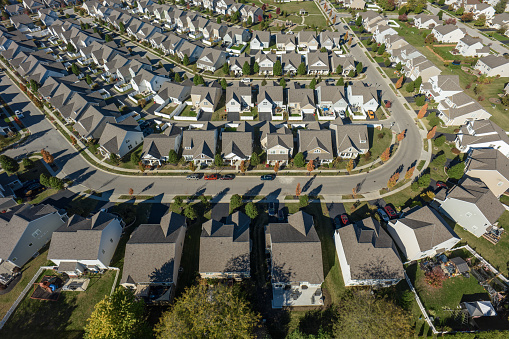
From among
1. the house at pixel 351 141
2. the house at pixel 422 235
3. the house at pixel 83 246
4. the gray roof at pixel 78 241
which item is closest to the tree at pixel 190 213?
the house at pixel 83 246

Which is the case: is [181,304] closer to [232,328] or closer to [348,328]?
[232,328]

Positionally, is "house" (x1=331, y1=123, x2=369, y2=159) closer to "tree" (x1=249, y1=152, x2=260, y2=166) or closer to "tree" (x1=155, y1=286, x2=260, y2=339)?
"tree" (x1=249, y1=152, x2=260, y2=166)

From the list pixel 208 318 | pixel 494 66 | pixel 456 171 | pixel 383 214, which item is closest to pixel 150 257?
pixel 208 318

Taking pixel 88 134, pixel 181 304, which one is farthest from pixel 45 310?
pixel 88 134

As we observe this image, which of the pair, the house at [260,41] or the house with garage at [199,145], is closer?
the house with garage at [199,145]

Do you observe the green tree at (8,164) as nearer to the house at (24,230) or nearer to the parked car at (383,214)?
the house at (24,230)

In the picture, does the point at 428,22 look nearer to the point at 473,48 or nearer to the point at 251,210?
the point at 473,48
